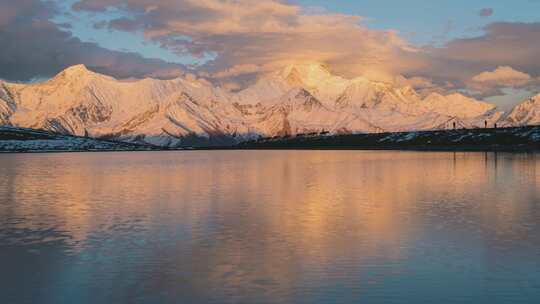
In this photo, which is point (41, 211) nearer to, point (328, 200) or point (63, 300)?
point (328, 200)

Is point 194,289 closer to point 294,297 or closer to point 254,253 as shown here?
point 294,297

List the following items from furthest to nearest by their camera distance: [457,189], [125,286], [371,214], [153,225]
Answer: [457,189] < [371,214] < [153,225] < [125,286]

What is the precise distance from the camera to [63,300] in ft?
80.8

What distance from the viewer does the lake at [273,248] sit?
84.4 feet

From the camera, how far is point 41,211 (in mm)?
52094

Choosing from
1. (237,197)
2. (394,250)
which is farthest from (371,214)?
(237,197)

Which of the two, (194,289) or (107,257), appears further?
(107,257)

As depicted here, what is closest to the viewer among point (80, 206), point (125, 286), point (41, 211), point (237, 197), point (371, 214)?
point (125, 286)

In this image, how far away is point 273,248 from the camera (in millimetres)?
34688

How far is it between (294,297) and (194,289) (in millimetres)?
4379

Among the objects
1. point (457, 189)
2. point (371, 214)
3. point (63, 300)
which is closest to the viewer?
point (63, 300)

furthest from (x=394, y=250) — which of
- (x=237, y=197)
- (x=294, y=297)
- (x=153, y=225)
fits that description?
(x=237, y=197)

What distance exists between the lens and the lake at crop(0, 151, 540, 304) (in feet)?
84.4

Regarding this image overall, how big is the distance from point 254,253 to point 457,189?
4200cm
